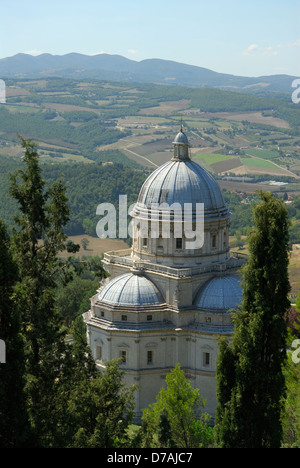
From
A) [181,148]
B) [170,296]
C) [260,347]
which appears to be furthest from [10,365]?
[181,148]

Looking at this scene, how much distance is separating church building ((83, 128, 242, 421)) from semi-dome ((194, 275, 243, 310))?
0.25 ft

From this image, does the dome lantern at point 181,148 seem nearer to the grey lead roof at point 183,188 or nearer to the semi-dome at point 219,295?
the grey lead roof at point 183,188

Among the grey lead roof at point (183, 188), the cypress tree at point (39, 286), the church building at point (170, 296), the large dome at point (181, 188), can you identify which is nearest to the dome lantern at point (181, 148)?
the large dome at point (181, 188)

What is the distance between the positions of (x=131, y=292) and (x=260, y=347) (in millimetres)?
21472

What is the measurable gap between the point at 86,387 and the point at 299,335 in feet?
57.8

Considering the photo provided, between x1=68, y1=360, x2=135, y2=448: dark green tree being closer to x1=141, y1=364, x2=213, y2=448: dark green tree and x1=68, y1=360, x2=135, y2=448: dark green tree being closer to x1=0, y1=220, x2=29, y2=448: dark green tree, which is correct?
x1=0, y1=220, x2=29, y2=448: dark green tree

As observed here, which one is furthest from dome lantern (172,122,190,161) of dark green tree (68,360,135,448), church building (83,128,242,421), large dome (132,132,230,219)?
dark green tree (68,360,135,448)

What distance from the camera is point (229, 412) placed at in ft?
121

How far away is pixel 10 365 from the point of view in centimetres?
3136

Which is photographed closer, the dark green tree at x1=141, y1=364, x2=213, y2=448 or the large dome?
the dark green tree at x1=141, y1=364, x2=213, y2=448

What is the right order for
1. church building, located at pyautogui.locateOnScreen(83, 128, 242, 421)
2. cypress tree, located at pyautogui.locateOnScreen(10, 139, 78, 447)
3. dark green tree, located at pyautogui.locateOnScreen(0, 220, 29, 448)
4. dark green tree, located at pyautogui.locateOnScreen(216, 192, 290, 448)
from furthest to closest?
church building, located at pyautogui.locateOnScreen(83, 128, 242, 421)
dark green tree, located at pyautogui.locateOnScreen(216, 192, 290, 448)
cypress tree, located at pyautogui.locateOnScreen(10, 139, 78, 447)
dark green tree, located at pyautogui.locateOnScreen(0, 220, 29, 448)

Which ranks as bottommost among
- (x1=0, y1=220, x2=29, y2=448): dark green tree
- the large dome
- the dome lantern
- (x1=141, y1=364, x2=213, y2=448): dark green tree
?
(x1=141, y1=364, x2=213, y2=448): dark green tree

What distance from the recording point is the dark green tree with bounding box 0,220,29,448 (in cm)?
3122
